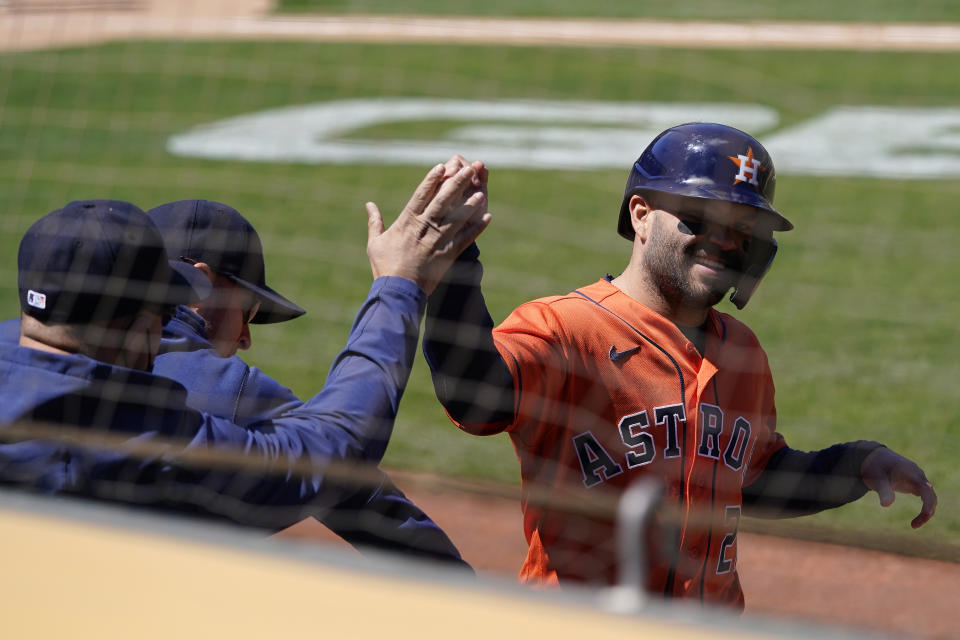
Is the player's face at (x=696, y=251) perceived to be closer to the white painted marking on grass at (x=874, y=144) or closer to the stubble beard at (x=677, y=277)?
the stubble beard at (x=677, y=277)

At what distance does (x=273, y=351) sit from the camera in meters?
7.19

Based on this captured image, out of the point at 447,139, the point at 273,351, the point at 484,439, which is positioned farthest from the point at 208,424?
the point at 447,139

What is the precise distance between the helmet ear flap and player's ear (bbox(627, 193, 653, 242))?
0.79 feet

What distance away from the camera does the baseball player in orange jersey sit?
2.34 metres

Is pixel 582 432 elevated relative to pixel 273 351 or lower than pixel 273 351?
elevated

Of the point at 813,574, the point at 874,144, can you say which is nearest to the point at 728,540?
the point at 813,574

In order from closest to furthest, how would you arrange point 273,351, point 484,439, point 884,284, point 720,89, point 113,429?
point 113,429, point 484,439, point 273,351, point 884,284, point 720,89

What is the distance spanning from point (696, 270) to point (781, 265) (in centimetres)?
657

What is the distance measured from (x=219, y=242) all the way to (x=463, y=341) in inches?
35.6

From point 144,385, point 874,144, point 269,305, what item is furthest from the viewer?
point 874,144

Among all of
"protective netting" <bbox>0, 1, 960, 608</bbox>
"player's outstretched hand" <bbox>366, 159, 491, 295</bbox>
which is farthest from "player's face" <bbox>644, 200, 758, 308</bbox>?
"player's outstretched hand" <bbox>366, 159, 491, 295</bbox>

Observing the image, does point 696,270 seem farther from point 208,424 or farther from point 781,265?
point 781,265

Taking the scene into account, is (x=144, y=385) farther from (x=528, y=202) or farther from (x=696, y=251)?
(x=528, y=202)

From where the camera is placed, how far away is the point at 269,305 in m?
2.81
